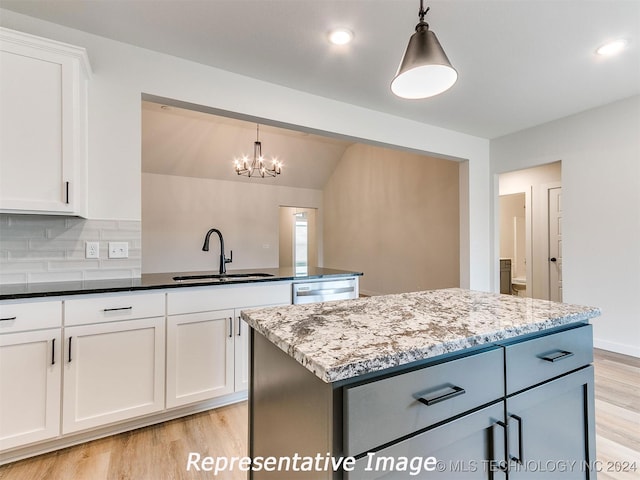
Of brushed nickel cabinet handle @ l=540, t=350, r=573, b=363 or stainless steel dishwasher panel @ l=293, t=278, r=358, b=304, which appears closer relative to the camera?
brushed nickel cabinet handle @ l=540, t=350, r=573, b=363

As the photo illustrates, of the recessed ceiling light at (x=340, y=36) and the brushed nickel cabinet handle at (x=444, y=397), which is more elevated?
the recessed ceiling light at (x=340, y=36)

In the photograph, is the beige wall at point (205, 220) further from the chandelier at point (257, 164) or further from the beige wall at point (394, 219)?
the beige wall at point (394, 219)

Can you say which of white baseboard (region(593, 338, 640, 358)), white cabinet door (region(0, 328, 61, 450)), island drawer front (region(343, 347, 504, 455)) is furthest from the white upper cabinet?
white baseboard (region(593, 338, 640, 358))

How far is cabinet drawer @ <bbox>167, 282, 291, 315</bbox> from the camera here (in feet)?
6.74

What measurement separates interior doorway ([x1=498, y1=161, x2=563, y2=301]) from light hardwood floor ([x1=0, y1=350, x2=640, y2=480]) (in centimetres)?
296

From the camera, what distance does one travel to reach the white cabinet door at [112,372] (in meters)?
1.76

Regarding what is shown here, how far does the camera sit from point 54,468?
1673mm

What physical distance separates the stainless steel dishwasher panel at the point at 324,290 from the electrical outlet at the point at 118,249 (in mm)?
1224

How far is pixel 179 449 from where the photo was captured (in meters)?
1.82

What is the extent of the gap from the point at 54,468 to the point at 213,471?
2.76 feet

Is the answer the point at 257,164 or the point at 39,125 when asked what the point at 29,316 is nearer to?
the point at 39,125

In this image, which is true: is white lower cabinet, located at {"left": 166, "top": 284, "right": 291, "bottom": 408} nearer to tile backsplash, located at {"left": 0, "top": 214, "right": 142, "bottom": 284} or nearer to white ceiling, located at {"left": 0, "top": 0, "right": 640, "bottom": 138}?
tile backsplash, located at {"left": 0, "top": 214, "right": 142, "bottom": 284}

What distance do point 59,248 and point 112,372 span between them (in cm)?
88

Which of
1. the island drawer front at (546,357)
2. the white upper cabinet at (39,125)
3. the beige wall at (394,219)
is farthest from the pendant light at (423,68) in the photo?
the beige wall at (394,219)
